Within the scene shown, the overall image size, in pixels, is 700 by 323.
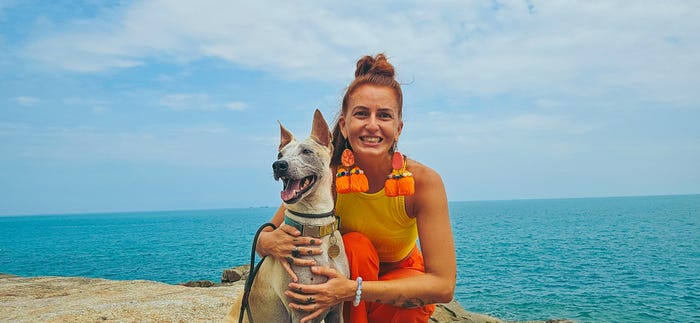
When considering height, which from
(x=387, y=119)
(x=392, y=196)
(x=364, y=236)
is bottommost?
(x=364, y=236)

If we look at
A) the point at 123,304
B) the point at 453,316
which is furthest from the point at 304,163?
the point at 453,316

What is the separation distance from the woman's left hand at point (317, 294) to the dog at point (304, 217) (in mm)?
54

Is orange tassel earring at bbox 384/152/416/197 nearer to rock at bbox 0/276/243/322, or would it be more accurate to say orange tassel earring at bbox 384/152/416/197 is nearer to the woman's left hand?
the woman's left hand

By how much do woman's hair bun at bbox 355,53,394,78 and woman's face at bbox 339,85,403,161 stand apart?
0.19 meters

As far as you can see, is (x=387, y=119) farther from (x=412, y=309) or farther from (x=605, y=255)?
(x=605, y=255)

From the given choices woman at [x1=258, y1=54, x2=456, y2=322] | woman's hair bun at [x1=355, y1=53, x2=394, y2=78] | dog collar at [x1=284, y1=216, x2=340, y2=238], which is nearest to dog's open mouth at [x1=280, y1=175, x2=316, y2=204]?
dog collar at [x1=284, y1=216, x2=340, y2=238]

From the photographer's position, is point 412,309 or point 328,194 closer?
point 328,194

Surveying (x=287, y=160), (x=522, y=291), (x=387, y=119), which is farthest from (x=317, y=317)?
(x=522, y=291)

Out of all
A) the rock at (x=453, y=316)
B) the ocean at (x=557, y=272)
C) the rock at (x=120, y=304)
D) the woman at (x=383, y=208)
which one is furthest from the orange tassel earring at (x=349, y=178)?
the ocean at (x=557, y=272)

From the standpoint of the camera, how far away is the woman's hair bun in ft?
12.4

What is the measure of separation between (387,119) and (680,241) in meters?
63.6

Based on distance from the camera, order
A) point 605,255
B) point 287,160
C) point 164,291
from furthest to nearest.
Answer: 1. point 605,255
2. point 164,291
3. point 287,160

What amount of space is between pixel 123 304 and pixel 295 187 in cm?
650

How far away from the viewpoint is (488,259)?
38562 mm
